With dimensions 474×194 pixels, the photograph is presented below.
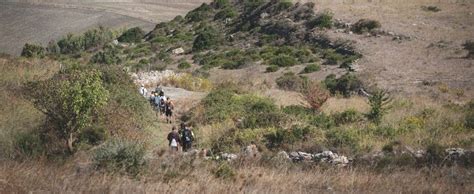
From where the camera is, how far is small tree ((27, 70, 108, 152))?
45.9 ft

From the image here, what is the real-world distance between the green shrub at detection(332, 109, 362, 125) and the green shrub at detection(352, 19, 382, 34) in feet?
98.8

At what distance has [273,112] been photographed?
20.2 metres

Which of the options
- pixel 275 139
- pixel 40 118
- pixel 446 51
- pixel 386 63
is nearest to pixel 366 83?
pixel 386 63

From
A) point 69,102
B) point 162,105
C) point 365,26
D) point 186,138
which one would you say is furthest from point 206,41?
point 69,102

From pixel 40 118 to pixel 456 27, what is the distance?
40088 mm

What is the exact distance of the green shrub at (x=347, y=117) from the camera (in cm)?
2012

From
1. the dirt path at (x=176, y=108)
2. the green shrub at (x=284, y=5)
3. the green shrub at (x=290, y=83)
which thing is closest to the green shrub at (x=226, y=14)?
the green shrub at (x=284, y=5)

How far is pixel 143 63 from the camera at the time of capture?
53.2 metres

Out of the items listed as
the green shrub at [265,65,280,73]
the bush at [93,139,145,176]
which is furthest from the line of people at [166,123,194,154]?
the green shrub at [265,65,280,73]

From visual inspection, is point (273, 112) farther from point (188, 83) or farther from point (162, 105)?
point (188, 83)

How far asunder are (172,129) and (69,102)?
178 inches

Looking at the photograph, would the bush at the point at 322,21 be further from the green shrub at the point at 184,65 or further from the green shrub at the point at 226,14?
the green shrub at the point at 226,14

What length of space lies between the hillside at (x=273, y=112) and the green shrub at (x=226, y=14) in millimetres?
8575

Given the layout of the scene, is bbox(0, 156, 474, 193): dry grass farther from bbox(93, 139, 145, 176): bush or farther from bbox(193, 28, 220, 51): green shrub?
bbox(193, 28, 220, 51): green shrub
